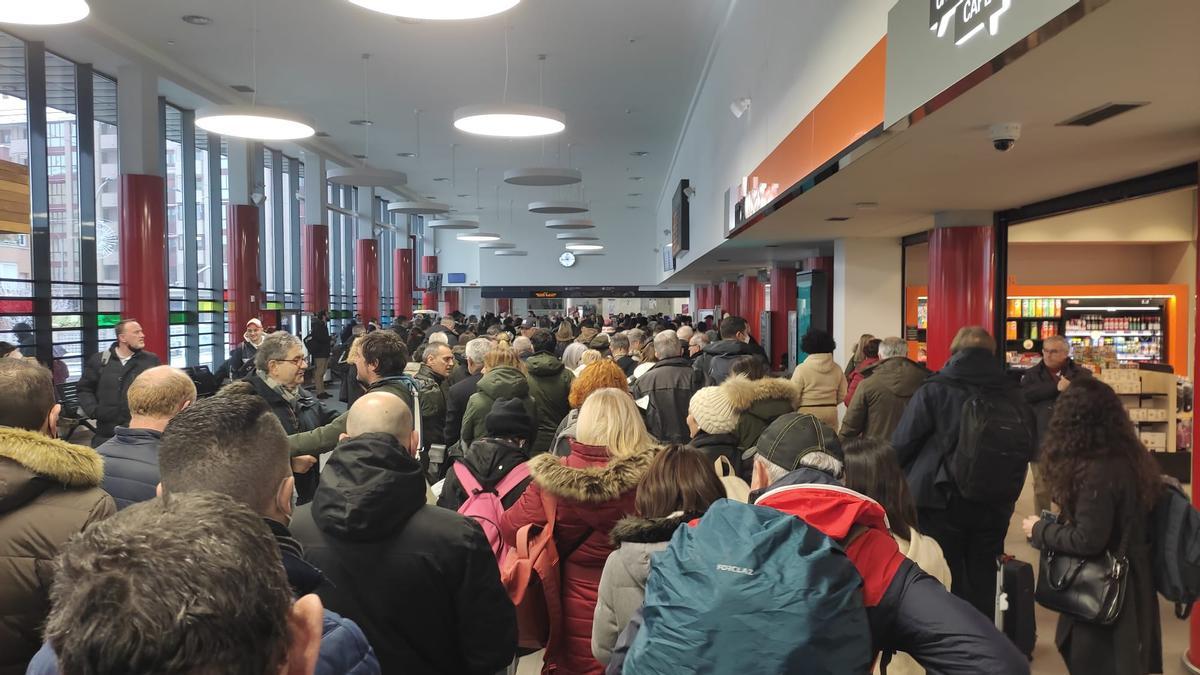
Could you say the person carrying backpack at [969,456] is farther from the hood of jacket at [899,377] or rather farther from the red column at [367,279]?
the red column at [367,279]

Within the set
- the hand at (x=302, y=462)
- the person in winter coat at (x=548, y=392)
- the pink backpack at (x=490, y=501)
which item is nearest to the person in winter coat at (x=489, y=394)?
the person in winter coat at (x=548, y=392)

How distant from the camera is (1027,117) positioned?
3701 millimetres

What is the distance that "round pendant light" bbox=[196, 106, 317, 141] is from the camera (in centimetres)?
800

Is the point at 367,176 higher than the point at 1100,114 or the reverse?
higher

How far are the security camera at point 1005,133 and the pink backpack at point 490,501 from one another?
271 cm

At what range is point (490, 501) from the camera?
125 inches

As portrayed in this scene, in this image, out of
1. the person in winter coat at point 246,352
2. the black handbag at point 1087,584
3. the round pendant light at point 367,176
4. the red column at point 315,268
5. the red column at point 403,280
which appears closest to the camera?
the black handbag at point 1087,584

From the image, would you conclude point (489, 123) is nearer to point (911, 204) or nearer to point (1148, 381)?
point (911, 204)

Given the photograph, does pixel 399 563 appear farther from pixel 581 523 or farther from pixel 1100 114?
pixel 1100 114

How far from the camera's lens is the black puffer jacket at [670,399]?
6.10 m

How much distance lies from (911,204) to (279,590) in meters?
6.87

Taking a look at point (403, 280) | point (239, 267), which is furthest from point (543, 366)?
point (403, 280)

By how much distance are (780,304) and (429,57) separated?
24.9ft

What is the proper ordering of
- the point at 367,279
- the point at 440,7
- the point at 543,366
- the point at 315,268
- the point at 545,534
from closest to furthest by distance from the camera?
the point at 545,534 → the point at 440,7 → the point at 543,366 → the point at 315,268 → the point at 367,279
